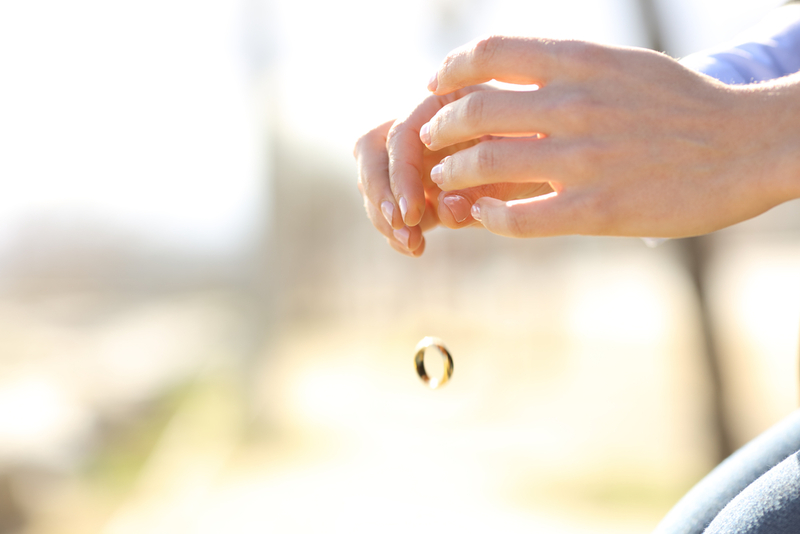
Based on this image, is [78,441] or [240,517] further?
[78,441]

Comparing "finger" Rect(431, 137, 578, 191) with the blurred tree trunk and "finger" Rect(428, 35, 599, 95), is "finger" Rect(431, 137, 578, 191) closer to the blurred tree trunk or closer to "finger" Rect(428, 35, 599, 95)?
"finger" Rect(428, 35, 599, 95)

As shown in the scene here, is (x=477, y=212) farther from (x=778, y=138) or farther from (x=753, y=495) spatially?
Result: (x=753, y=495)

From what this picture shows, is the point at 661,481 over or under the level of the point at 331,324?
over

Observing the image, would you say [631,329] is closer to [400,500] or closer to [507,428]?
[507,428]

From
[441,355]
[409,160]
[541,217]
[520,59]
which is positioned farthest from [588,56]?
[441,355]

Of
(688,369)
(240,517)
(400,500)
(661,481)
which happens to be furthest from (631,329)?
(240,517)

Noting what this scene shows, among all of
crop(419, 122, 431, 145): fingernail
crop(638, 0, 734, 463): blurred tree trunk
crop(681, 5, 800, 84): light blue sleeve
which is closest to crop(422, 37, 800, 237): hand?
crop(419, 122, 431, 145): fingernail

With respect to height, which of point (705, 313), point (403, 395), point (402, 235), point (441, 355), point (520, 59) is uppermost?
point (520, 59)
